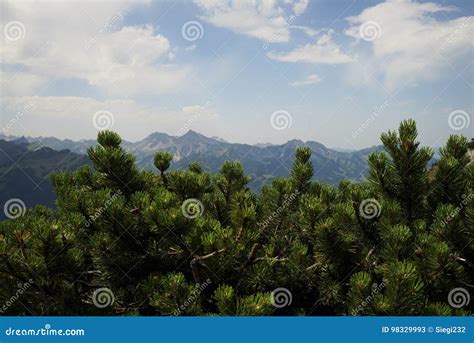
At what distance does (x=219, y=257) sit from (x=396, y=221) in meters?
2.70

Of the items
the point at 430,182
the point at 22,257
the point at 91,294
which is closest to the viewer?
the point at 22,257

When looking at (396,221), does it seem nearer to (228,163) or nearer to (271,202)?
(271,202)

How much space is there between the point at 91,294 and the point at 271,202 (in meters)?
3.56

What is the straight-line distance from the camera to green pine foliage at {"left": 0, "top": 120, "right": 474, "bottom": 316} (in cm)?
417

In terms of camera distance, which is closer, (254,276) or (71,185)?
(254,276)

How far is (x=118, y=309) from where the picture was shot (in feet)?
15.2

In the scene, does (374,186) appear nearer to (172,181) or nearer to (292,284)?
(292,284)

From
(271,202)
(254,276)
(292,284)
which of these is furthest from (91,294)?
(271,202)

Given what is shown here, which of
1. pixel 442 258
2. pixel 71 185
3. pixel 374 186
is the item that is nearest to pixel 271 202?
pixel 374 186

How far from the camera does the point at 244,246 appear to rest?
4516 mm

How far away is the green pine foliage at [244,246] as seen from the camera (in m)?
4.17

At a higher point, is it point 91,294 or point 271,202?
point 271,202

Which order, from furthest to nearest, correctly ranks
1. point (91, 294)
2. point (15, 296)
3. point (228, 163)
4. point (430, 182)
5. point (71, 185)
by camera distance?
point (228, 163)
point (71, 185)
point (430, 182)
point (91, 294)
point (15, 296)

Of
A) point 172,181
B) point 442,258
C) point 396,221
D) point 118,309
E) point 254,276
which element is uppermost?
point 172,181
